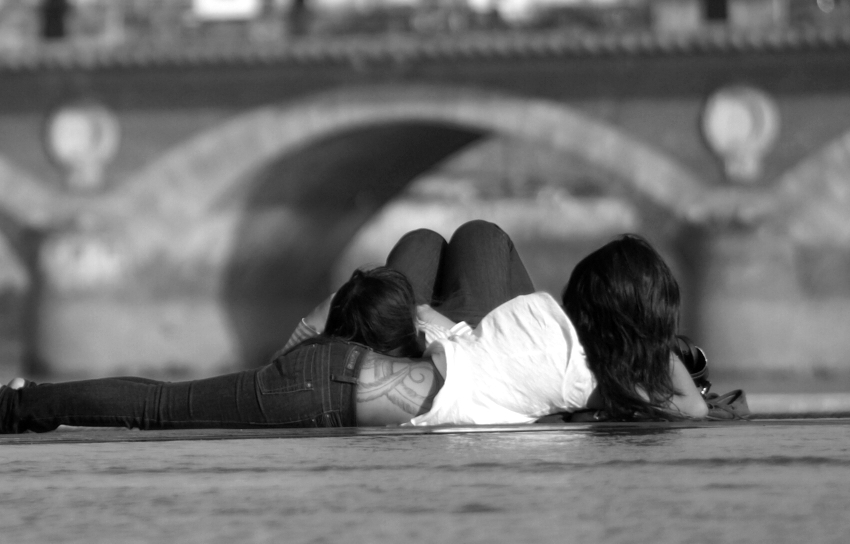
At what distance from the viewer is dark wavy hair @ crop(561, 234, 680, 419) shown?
3.04m

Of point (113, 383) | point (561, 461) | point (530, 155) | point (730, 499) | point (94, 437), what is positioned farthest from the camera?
point (530, 155)

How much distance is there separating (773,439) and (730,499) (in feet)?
2.76

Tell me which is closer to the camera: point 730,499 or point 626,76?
point 730,499

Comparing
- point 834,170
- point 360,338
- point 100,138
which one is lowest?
point 360,338

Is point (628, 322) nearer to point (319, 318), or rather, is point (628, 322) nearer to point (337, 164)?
point (319, 318)

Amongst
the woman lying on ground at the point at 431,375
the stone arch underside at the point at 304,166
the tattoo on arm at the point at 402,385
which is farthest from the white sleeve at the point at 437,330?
the stone arch underside at the point at 304,166

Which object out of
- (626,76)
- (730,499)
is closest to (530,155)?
(626,76)

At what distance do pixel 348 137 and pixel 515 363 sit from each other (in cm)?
1214

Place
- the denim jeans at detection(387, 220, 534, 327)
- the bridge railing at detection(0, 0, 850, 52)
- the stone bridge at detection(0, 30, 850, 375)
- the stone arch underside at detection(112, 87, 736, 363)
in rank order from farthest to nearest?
the stone arch underside at detection(112, 87, 736, 363)
the stone bridge at detection(0, 30, 850, 375)
the bridge railing at detection(0, 0, 850, 52)
the denim jeans at detection(387, 220, 534, 327)

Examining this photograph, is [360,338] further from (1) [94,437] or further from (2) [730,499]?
(2) [730,499]

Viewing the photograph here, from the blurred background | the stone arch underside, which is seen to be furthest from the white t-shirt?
the stone arch underside

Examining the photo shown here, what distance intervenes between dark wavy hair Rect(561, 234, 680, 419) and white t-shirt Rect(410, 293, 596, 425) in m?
0.04

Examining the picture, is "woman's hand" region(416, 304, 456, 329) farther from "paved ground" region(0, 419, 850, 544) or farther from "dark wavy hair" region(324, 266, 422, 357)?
"paved ground" region(0, 419, 850, 544)

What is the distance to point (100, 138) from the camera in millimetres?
14758
